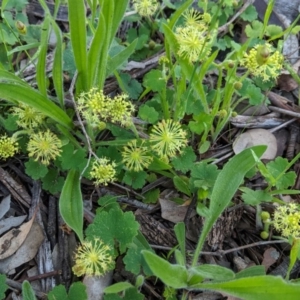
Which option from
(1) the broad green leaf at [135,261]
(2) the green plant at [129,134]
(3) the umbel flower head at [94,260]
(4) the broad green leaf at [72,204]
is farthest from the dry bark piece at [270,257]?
(4) the broad green leaf at [72,204]

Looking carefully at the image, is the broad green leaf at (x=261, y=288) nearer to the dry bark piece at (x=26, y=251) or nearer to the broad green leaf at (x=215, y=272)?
the broad green leaf at (x=215, y=272)

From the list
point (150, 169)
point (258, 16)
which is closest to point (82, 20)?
point (150, 169)

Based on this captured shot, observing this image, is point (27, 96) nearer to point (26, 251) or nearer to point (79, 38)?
point (79, 38)

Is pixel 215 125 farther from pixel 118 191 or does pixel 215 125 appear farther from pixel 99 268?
pixel 99 268

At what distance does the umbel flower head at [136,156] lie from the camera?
160cm

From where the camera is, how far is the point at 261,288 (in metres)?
1.29

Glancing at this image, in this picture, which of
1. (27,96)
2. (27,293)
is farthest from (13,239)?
(27,96)

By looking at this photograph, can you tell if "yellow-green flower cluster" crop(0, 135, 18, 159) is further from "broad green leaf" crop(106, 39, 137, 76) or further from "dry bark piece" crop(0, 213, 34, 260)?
"broad green leaf" crop(106, 39, 137, 76)

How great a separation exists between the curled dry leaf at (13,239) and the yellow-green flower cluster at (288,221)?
839mm

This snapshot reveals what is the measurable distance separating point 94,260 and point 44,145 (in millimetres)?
432

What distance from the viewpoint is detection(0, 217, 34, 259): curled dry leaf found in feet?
5.34

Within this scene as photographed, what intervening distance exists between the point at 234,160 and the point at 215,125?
368 mm

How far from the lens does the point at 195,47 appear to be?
1543mm

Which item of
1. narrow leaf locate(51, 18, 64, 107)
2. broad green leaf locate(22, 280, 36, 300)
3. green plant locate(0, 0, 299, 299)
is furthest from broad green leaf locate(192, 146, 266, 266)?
narrow leaf locate(51, 18, 64, 107)
